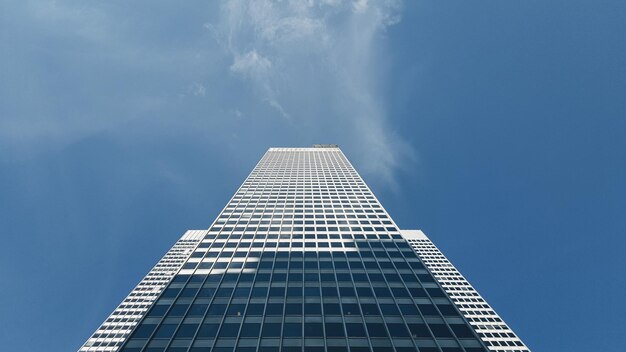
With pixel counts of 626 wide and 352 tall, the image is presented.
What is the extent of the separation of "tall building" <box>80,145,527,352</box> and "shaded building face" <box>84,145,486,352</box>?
0.37 feet

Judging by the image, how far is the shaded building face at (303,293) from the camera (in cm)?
2912

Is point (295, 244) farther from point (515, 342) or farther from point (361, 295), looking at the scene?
point (515, 342)

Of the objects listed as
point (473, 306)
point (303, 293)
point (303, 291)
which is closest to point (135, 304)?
point (303, 291)

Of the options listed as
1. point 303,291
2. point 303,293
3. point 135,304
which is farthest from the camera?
point 135,304

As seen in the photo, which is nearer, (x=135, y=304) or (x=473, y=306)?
(x=473, y=306)

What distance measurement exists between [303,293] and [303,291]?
386mm

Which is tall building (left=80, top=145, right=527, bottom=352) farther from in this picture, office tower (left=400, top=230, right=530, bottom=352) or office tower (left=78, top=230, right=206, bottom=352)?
office tower (left=400, top=230, right=530, bottom=352)

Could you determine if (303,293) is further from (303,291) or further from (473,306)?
(473,306)

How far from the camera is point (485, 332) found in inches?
2781

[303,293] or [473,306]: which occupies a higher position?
[473,306]

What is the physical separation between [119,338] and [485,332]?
Result: 80509mm

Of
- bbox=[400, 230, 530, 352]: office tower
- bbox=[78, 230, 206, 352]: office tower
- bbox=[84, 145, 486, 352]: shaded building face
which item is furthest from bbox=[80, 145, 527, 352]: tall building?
bbox=[400, 230, 530, 352]: office tower

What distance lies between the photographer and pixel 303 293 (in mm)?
36000

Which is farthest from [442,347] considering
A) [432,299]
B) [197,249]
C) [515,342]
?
[515,342]
